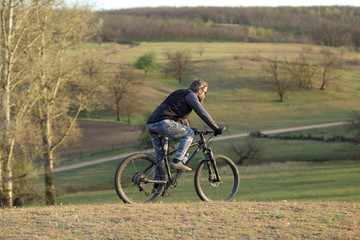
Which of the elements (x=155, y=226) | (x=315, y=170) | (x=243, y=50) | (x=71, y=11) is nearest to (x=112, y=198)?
(x=71, y=11)

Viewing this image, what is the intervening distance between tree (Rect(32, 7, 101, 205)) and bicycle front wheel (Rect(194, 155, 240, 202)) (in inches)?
750

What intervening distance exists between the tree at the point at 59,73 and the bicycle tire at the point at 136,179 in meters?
18.6

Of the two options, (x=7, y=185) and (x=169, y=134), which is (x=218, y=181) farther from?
(x=7, y=185)

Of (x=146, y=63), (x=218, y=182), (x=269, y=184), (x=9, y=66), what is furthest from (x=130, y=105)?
(x=218, y=182)

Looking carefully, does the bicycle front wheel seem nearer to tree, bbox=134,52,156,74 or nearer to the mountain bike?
the mountain bike

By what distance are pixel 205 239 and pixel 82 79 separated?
23691mm

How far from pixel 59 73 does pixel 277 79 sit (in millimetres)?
81534

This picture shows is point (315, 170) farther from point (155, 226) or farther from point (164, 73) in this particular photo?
point (164, 73)

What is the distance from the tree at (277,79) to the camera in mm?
99250

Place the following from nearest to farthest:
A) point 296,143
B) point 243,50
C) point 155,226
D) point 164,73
A: point 155,226 → point 296,143 → point 164,73 → point 243,50

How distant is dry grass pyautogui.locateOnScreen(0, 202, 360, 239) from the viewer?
7023 mm

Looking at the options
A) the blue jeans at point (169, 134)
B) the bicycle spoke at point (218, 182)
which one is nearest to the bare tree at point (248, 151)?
the bicycle spoke at point (218, 182)

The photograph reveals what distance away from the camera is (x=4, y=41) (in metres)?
23.3

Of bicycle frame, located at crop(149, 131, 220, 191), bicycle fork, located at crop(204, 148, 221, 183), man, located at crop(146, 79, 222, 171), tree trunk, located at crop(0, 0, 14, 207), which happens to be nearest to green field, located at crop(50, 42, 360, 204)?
tree trunk, located at crop(0, 0, 14, 207)
